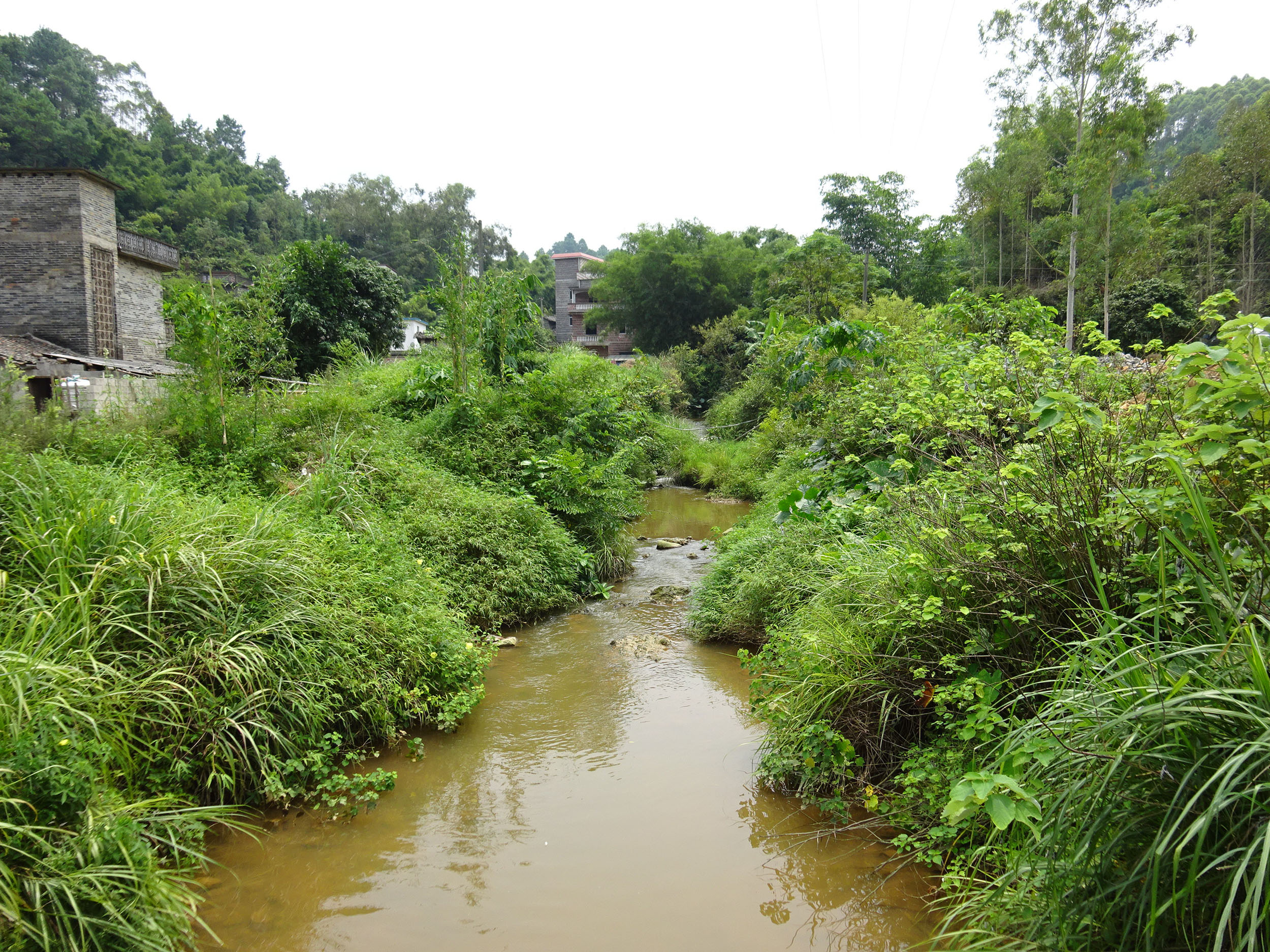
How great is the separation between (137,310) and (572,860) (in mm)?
25449

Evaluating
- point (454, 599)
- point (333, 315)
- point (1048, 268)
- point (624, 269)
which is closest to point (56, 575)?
point (454, 599)

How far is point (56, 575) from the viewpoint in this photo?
13.3 ft

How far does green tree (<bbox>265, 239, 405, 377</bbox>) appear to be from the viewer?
19688mm

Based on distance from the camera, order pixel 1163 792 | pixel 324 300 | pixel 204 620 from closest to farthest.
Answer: pixel 1163 792
pixel 204 620
pixel 324 300

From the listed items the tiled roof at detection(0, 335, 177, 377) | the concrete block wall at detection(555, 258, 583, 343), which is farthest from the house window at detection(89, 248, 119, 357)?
the concrete block wall at detection(555, 258, 583, 343)

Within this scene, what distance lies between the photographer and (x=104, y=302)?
20.8 metres

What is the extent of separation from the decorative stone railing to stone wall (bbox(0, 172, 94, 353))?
2.00m

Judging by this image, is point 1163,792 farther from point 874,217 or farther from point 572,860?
point 874,217

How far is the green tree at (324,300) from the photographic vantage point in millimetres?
19688

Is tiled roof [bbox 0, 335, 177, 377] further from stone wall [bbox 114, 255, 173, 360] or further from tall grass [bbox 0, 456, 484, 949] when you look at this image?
tall grass [bbox 0, 456, 484, 949]

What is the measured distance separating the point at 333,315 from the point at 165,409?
14.0m

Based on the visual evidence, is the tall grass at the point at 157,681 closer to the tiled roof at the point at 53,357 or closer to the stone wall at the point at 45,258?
the tiled roof at the point at 53,357

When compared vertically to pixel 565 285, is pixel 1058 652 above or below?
below

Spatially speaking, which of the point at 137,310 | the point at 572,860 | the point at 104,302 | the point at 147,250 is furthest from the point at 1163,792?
the point at 147,250
